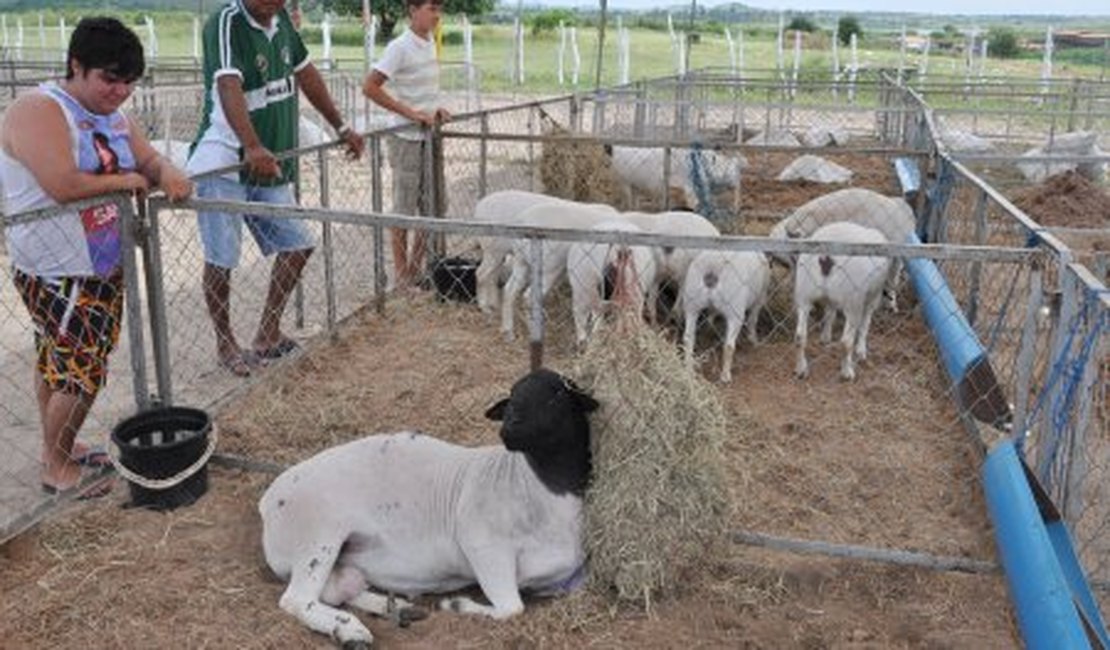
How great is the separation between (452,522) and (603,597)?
589 mm

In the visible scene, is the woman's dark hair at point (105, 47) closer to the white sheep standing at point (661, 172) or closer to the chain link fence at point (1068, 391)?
the chain link fence at point (1068, 391)

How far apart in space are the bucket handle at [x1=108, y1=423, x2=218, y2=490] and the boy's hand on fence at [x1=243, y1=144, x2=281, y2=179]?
1664mm

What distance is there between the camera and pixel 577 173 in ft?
34.0

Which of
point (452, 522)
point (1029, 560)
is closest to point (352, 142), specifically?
point (452, 522)

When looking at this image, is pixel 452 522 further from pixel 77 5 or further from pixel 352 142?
pixel 77 5

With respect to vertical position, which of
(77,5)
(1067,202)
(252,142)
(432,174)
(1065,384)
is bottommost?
(1067,202)

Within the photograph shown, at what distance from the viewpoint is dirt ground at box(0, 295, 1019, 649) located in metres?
3.58

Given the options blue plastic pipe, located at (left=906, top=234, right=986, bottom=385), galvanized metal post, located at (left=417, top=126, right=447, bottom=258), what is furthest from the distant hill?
blue plastic pipe, located at (left=906, top=234, right=986, bottom=385)

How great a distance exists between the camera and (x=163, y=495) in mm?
4367

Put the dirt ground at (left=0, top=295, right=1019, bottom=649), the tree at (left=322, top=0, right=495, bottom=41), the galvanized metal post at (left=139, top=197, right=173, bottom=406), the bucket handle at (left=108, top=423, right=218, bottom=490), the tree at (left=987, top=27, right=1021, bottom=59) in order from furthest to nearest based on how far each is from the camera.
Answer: the tree at (left=987, top=27, right=1021, bottom=59), the tree at (left=322, top=0, right=495, bottom=41), the galvanized metal post at (left=139, top=197, right=173, bottom=406), the bucket handle at (left=108, top=423, right=218, bottom=490), the dirt ground at (left=0, top=295, right=1019, bottom=649)

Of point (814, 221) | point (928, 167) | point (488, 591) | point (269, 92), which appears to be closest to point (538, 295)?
point (488, 591)

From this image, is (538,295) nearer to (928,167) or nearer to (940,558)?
(940,558)

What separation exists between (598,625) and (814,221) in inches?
197

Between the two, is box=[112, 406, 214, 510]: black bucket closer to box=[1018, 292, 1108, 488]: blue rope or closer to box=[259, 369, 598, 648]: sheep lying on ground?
box=[259, 369, 598, 648]: sheep lying on ground
